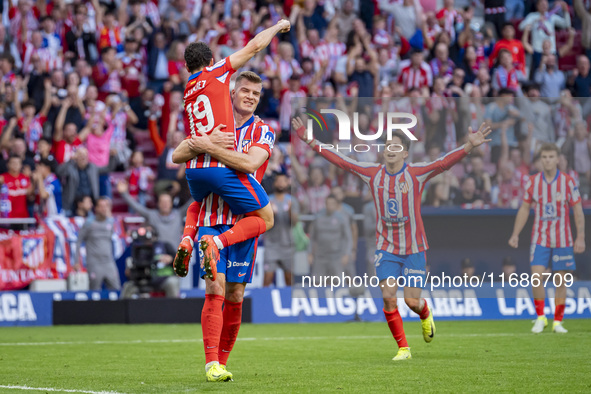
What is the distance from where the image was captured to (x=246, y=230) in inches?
283

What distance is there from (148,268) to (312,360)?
294 inches

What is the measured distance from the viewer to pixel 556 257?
1303 centimetres

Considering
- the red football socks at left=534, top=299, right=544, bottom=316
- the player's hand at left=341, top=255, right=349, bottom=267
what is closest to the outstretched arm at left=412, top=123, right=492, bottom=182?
the red football socks at left=534, top=299, right=544, bottom=316

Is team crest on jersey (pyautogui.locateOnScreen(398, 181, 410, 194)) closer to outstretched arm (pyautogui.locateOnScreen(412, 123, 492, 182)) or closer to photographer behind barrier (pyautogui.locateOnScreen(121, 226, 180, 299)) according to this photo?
outstretched arm (pyautogui.locateOnScreen(412, 123, 492, 182))

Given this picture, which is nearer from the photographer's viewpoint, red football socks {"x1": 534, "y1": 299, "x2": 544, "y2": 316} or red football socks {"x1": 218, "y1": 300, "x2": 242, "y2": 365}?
red football socks {"x1": 218, "y1": 300, "x2": 242, "y2": 365}

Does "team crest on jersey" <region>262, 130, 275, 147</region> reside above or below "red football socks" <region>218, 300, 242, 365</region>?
above

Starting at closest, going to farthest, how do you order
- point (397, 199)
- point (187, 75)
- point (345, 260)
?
point (397, 199) → point (345, 260) → point (187, 75)

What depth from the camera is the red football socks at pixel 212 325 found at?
281 inches

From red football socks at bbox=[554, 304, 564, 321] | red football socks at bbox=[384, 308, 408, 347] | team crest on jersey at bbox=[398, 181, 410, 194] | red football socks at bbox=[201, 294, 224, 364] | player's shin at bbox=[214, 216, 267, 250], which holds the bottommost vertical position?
red football socks at bbox=[554, 304, 564, 321]

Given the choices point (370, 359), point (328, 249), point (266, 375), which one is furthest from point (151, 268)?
point (266, 375)

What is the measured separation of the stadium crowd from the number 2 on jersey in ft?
28.1

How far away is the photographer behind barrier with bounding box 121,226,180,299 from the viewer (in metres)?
16.1

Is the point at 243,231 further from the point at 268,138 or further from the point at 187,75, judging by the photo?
the point at 187,75

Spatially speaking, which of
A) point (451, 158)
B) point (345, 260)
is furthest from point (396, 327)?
point (345, 260)
